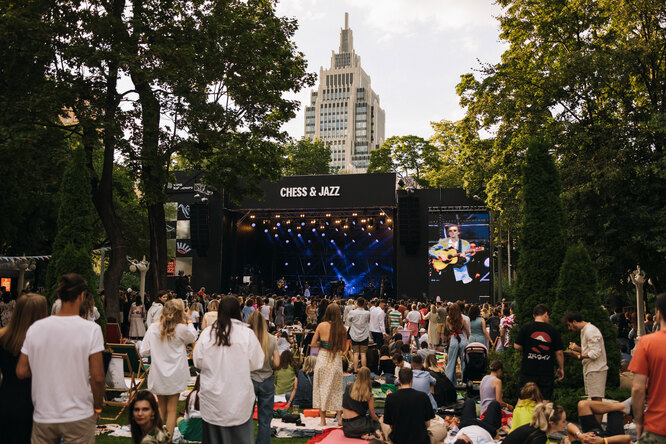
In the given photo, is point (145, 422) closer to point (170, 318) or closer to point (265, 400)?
point (170, 318)

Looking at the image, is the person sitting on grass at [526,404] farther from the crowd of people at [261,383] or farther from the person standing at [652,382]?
the person standing at [652,382]

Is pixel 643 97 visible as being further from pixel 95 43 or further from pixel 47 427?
pixel 47 427

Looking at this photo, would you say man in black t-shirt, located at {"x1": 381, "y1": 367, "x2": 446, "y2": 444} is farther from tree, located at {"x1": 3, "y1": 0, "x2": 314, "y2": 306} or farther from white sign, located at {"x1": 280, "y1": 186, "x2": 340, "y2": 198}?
white sign, located at {"x1": 280, "y1": 186, "x2": 340, "y2": 198}

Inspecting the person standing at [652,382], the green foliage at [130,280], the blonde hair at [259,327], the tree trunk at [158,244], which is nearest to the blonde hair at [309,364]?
the blonde hair at [259,327]

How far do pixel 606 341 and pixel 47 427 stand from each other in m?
8.44

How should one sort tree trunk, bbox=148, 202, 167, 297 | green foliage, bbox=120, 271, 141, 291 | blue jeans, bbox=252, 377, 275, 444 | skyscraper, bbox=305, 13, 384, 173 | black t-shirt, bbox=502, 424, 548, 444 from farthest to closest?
skyscraper, bbox=305, 13, 384, 173, green foliage, bbox=120, 271, 141, 291, tree trunk, bbox=148, 202, 167, 297, blue jeans, bbox=252, 377, 275, 444, black t-shirt, bbox=502, 424, 548, 444

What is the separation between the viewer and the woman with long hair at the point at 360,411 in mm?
6250

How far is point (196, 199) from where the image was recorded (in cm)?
2806

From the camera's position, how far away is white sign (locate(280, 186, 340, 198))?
27.3 metres

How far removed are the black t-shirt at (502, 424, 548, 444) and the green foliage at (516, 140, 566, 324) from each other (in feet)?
13.9

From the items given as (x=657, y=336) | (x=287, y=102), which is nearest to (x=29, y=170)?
(x=287, y=102)

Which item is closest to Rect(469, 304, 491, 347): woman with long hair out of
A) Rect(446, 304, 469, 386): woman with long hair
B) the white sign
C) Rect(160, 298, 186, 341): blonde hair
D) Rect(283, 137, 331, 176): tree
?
Rect(446, 304, 469, 386): woman with long hair

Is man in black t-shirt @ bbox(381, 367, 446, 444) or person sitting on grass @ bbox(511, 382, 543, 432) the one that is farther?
person sitting on grass @ bbox(511, 382, 543, 432)

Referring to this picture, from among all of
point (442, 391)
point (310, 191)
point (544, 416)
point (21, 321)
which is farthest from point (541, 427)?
point (310, 191)
